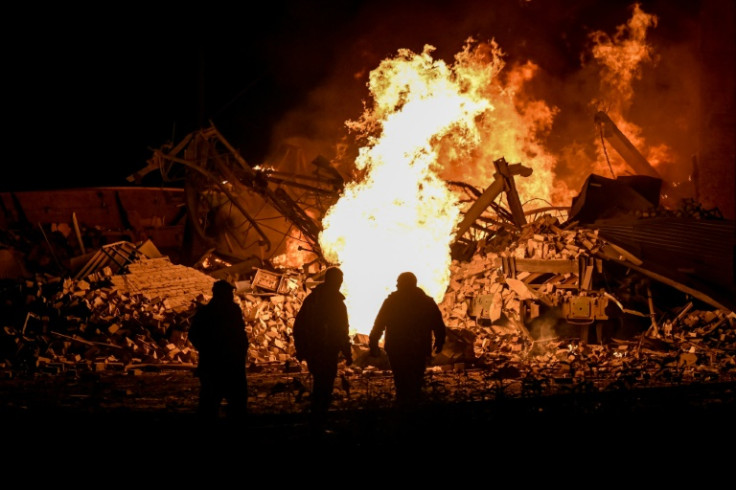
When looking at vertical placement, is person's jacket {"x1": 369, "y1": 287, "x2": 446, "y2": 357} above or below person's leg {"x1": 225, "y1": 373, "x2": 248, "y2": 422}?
above

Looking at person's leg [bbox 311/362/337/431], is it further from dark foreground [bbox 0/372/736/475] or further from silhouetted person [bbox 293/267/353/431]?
dark foreground [bbox 0/372/736/475]

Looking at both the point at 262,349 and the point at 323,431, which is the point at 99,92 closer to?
the point at 262,349

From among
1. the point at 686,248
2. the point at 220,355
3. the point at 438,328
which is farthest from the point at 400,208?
the point at 220,355

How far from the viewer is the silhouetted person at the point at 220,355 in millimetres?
6609

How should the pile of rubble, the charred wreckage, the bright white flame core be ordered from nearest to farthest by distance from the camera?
1. the charred wreckage
2. the pile of rubble
3. the bright white flame core

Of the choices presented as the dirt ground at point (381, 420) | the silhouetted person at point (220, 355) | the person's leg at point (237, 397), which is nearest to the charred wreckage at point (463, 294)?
the dirt ground at point (381, 420)

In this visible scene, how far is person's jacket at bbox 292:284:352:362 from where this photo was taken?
7180 millimetres

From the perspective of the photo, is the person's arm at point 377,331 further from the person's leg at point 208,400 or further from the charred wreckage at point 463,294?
the person's leg at point 208,400

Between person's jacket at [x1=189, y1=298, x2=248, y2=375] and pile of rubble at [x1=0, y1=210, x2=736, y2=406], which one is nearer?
person's jacket at [x1=189, y1=298, x2=248, y2=375]

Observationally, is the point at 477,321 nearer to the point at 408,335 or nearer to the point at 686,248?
the point at 686,248

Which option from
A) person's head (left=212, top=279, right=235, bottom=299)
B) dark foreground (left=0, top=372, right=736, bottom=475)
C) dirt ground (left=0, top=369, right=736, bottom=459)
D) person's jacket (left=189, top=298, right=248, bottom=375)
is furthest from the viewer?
person's head (left=212, top=279, right=235, bottom=299)

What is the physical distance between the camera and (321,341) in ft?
23.5

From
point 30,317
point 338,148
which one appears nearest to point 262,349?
point 30,317

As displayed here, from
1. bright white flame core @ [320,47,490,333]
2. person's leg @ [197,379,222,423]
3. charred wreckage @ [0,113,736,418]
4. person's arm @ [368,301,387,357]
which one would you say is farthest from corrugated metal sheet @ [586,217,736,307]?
person's leg @ [197,379,222,423]
